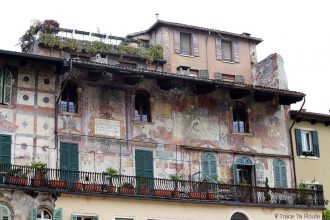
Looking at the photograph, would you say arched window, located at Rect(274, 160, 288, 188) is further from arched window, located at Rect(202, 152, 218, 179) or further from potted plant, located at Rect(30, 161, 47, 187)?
potted plant, located at Rect(30, 161, 47, 187)

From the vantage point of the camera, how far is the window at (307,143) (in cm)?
3716

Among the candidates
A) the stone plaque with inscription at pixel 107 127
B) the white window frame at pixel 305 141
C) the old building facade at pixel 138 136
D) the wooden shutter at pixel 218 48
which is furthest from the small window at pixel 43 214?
the wooden shutter at pixel 218 48

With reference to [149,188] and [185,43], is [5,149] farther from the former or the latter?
[185,43]

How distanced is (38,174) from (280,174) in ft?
41.4

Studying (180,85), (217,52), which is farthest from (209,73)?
(180,85)

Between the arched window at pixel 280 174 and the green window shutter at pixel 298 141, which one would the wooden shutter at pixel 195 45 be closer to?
the green window shutter at pixel 298 141

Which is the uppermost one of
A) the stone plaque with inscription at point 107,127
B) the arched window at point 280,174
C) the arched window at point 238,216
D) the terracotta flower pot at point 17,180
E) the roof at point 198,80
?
the roof at point 198,80

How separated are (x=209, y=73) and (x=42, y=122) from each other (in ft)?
37.0

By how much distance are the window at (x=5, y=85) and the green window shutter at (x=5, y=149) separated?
1.48 metres

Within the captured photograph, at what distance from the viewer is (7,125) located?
1187 inches

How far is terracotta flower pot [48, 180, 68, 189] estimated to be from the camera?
28.8 metres

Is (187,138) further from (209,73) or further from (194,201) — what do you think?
(209,73)

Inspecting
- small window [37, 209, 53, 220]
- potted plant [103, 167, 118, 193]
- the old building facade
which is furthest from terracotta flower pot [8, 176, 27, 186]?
potted plant [103, 167, 118, 193]

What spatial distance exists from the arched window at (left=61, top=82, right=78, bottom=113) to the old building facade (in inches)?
1.7
